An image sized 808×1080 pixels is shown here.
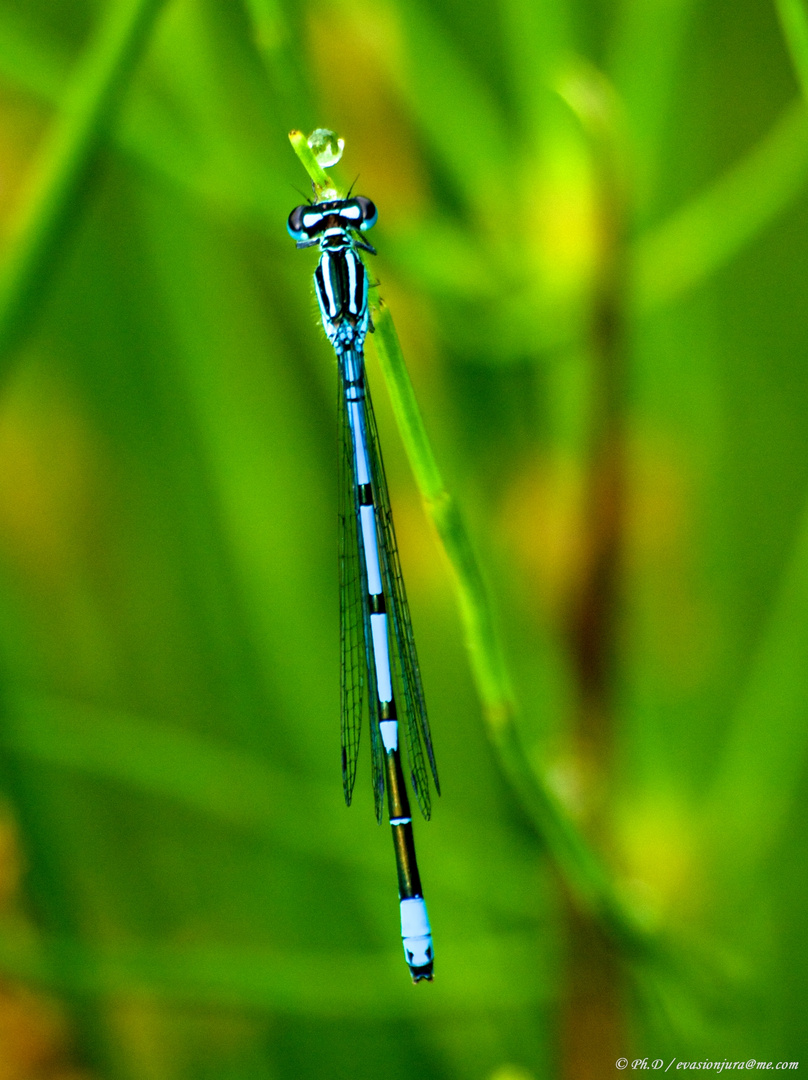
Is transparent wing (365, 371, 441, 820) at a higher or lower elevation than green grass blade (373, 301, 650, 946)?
higher

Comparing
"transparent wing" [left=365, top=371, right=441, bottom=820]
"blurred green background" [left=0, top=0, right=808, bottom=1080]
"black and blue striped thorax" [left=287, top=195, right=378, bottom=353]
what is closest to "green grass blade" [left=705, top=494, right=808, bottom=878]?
"blurred green background" [left=0, top=0, right=808, bottom=1080]

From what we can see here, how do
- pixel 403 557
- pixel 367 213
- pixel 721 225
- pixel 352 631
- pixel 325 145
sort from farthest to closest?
pixel 403 557 < pixel 352 631 < pixel 721 225 < pixel 367 213 < pixel 325 145

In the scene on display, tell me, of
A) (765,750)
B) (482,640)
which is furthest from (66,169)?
(765,750)

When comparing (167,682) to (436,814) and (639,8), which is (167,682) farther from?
(639,8)

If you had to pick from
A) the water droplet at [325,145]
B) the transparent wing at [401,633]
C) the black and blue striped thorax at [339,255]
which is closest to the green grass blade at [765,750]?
the transparent wing at [401,633]

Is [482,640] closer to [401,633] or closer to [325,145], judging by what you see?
[325,145]

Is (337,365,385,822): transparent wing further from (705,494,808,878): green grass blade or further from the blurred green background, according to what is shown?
(705,494,808,878): green grass blade
